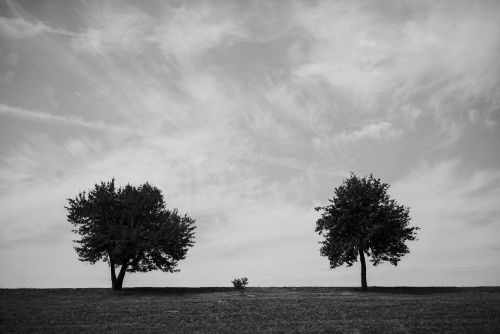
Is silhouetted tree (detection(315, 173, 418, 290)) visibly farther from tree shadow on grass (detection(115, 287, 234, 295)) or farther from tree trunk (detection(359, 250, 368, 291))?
tree shadow on grass (detection(115, 287, 234, 295))

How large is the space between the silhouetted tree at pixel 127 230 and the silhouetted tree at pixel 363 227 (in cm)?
1835

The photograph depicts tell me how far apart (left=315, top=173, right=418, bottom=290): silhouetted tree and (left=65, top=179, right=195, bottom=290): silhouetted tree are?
18351 millimetres

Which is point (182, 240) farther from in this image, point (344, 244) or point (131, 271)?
point (344, 244)

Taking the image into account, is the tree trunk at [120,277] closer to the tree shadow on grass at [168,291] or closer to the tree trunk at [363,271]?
the tree shadow on grass at [168,291]

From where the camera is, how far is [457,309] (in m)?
26.0

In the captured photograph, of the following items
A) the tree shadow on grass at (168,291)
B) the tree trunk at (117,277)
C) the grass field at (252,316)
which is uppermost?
the tree trunk at (117,277)

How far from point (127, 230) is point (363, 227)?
28263mm

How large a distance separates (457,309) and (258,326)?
14180 millimetres

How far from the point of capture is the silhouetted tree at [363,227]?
155 ft

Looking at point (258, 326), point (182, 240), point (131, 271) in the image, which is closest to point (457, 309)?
point (258, 326)

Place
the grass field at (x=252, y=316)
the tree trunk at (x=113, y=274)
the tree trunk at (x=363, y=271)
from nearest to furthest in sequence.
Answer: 1. the grass field at (x=252, y=316)
2. the tree trunk at (x=113, y=274)
3. the tree trunk at (x=363, y=271)

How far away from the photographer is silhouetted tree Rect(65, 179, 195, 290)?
44.1 meters

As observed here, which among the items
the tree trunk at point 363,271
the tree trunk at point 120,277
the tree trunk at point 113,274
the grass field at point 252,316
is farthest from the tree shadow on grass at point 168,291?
the tree trunk at point 363,271

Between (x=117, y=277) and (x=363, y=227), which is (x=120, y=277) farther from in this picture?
(x=363, y=227)
